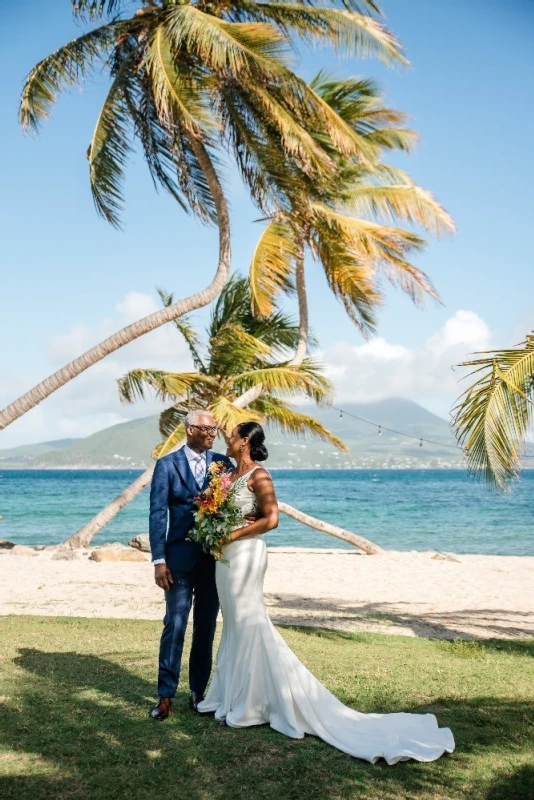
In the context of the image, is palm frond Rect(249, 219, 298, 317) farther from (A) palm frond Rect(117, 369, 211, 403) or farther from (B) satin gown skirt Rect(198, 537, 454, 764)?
(B) satin gown skirt Rect(198, 537, 454, 764)

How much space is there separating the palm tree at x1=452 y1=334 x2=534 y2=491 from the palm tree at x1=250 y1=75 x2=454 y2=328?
302 inches

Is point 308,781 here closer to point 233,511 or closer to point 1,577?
point 233,511

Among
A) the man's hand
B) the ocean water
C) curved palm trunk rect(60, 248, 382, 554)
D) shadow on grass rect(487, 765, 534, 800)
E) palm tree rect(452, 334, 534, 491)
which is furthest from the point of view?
the ocean water

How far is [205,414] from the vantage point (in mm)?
5766

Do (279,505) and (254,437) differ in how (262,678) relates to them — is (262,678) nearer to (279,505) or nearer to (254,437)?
(254,437)

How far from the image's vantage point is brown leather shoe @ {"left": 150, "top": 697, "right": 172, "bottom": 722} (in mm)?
5430

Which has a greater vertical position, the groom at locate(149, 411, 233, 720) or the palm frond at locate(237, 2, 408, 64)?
the palm frond at locate(237, 2, 408, 64)

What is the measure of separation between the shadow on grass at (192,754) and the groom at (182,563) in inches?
12.0

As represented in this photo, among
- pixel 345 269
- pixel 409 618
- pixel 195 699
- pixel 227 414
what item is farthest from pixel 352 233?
pixel 195 699

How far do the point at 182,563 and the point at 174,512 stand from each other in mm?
384

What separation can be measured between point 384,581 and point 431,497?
52.7 meters

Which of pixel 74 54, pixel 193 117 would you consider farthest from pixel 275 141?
pixel 74 54

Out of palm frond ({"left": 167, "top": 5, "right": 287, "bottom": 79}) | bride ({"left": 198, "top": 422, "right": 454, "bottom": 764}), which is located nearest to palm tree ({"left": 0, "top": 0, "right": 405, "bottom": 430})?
palm frond ({"left": 167, "top": 5, "right": 287, "bottom": 79})

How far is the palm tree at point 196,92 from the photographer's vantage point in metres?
12.0
